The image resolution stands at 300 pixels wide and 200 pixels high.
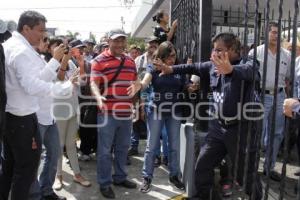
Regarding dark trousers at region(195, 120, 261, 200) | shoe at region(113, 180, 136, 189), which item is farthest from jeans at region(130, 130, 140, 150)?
dark trousers at region(195, 120, 261, 200)

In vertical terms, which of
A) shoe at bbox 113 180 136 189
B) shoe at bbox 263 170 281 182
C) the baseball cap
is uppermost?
the baseball cap

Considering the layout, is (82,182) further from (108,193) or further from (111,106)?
(111,106)

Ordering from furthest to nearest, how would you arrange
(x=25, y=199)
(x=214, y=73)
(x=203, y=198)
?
(x=203, y=198), (x=214, y=73), (x=25, y=199)

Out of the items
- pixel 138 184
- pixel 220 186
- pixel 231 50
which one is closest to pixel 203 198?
pixel 220 186

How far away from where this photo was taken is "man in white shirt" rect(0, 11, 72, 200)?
128 inches

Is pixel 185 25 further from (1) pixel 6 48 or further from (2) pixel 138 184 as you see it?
(1) pixel 6 48

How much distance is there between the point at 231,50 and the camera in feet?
11.8

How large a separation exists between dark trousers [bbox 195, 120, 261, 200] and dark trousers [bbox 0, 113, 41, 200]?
62.9 inches

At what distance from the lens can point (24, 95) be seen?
3.38 m

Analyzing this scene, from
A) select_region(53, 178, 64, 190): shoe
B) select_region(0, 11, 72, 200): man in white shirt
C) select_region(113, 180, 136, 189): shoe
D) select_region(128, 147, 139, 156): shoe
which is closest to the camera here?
select_region(0, 11, 72, 200): man in white shirt

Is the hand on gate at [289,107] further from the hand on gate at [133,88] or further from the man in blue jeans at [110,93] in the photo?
the man in blue jeans at [110,93]

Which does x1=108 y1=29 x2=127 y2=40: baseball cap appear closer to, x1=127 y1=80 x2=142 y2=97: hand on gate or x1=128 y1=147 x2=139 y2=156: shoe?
x1=127 y1=80 x2=142 y2=97: hand on gate

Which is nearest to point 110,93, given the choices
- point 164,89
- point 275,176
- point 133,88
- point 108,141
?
point 133,88

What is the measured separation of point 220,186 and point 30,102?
7.77 feet
